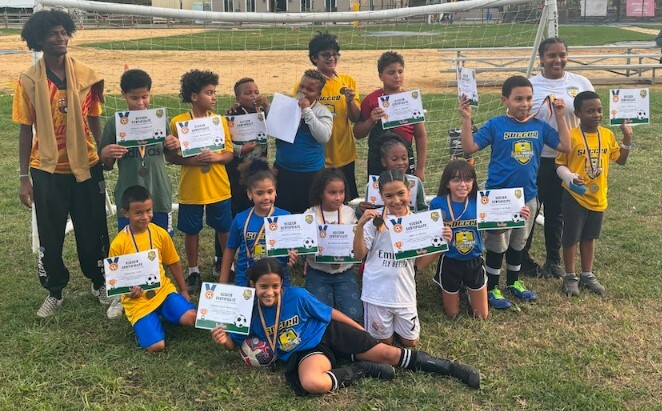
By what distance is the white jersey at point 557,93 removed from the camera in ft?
15.4

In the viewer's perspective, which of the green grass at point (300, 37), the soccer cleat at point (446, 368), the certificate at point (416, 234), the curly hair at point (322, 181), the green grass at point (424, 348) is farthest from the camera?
the green grass at point (300, 37)

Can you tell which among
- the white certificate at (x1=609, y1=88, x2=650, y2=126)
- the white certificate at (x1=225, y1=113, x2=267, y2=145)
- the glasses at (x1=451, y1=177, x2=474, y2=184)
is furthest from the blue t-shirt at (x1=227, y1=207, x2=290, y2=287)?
the white certificate at (x1=609, y1=88, x2=650, y2=126)

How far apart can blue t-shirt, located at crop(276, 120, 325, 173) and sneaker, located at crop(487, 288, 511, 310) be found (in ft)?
5.59

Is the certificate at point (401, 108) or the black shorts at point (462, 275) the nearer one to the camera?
the black shorts at point (462, 275)

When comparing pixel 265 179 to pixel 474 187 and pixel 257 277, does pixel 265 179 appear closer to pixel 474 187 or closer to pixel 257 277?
pixel 257 277

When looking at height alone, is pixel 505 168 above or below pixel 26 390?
above

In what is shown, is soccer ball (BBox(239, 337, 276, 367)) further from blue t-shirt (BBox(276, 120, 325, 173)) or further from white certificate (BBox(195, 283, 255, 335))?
blue t-shirt (BBox(276, 120, 325, 173))

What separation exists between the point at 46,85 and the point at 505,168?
340cm

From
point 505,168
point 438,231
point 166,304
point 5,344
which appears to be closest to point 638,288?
point 505,168

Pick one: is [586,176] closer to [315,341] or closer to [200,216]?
[315,341]

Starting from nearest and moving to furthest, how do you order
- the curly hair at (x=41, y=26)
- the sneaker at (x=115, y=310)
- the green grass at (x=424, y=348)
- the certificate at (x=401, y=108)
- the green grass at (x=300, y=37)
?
1. the green grass at (x=424, y=348)
2. the curly hair at (x=41, y=26)
3. the sneaker at (x=115, y=310)
4. the certificate at (x=401, y=108)
5. the green grass at (x=300, y=37)

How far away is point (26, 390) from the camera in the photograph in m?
Answer: 3.44

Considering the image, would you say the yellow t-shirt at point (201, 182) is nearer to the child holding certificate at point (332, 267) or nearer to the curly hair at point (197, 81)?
the curly hair at point (197, 81)

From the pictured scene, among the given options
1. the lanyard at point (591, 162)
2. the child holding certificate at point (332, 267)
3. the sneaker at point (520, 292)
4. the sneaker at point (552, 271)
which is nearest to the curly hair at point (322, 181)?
the child holding certificate at point (332, 267)
